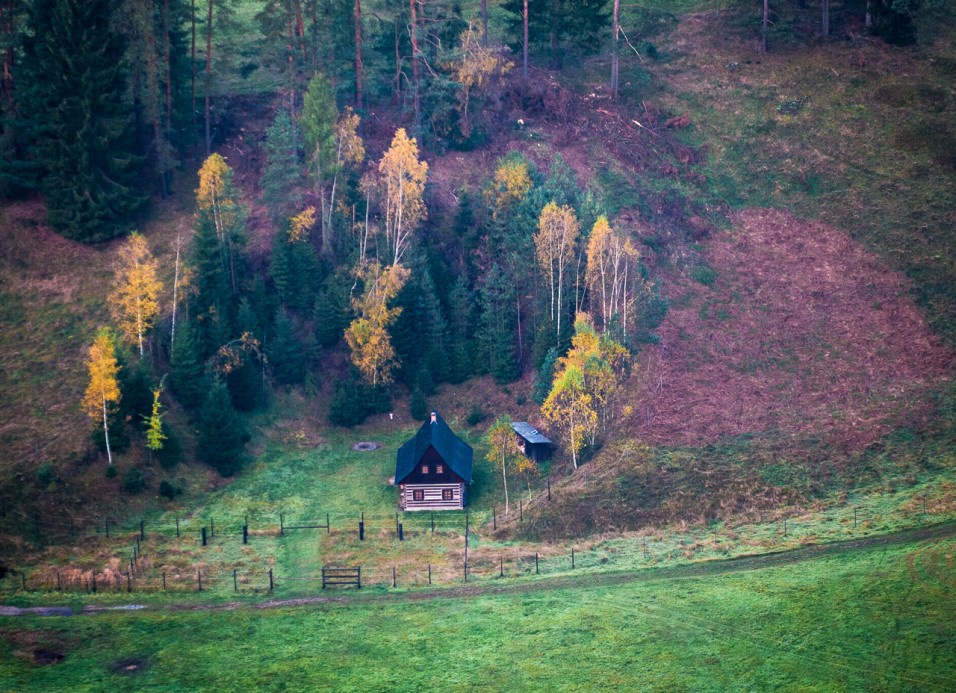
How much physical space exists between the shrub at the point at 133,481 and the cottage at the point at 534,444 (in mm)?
24896

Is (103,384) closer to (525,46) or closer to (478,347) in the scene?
(478,347)

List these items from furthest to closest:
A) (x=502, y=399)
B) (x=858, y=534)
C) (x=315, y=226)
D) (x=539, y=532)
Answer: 1. (x=315, y=226)
2. (x=502, y=399)
3. (x=539, y=532)
4. (x=858, y=534)

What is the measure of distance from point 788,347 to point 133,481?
Result: 154ft

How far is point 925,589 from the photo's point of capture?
54.7 metres

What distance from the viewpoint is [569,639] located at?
2116 inches

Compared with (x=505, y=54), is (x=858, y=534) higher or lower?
lower

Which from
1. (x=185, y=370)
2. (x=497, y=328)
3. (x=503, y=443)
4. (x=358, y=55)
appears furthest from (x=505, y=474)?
(x=358, y=55)

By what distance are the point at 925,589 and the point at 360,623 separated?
2889cm

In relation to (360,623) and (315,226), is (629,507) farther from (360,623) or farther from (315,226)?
(315,226)

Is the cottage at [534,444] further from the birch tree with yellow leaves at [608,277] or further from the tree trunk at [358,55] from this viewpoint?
the tree trunk at [358,55]

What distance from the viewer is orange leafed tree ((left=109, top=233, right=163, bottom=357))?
7550cm

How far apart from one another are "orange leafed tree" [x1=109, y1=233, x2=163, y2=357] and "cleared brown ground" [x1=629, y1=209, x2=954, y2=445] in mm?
34787

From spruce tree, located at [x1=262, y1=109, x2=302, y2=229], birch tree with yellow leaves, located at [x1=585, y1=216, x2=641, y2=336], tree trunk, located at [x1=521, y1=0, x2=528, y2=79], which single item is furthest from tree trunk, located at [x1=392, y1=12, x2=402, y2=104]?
birch tree with yellow leaves, located at [x1=585, y1=216, x2=641, y2=336]

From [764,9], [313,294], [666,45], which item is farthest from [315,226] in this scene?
[764,9]
